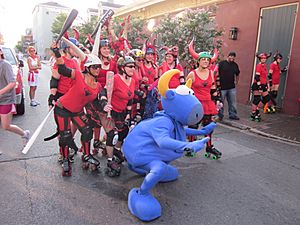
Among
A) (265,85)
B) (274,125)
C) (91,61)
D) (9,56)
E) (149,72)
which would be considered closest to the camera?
(91,61)

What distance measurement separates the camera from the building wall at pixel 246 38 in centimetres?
838

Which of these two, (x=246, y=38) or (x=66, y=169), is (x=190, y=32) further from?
(x=66, y=169)

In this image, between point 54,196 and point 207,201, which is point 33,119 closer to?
point 54,196

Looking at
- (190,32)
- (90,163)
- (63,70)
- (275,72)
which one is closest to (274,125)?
(275,72)

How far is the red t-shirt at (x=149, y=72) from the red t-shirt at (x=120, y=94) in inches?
45.2

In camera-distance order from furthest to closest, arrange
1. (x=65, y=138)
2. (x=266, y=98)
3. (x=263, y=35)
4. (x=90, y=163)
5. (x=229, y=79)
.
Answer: (x=263, y=35) < (x=266, y=98) < (x=229, y=79) < (x=90, y=163) < (x=65, y=138)

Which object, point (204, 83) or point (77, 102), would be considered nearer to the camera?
point (77, 102)

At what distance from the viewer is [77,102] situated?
3725mm

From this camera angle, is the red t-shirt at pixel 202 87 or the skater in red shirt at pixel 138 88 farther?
the skater in red shirt at pixel 138 88

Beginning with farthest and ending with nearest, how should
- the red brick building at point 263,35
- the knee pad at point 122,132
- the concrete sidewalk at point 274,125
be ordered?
1. the red brick building at point 263,35
2. the concrete sidewalk at point 274,125
3. the knee pad at point 122,132

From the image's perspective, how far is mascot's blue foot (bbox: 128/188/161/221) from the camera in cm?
295

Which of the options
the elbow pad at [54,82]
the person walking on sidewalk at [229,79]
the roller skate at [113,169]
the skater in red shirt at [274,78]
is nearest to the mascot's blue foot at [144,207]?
the roller skate at [113,169]

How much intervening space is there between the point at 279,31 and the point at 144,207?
25.8 ft

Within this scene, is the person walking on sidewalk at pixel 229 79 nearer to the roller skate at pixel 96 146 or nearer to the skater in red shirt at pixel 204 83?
the skater in red shirt at pixel 204 83
